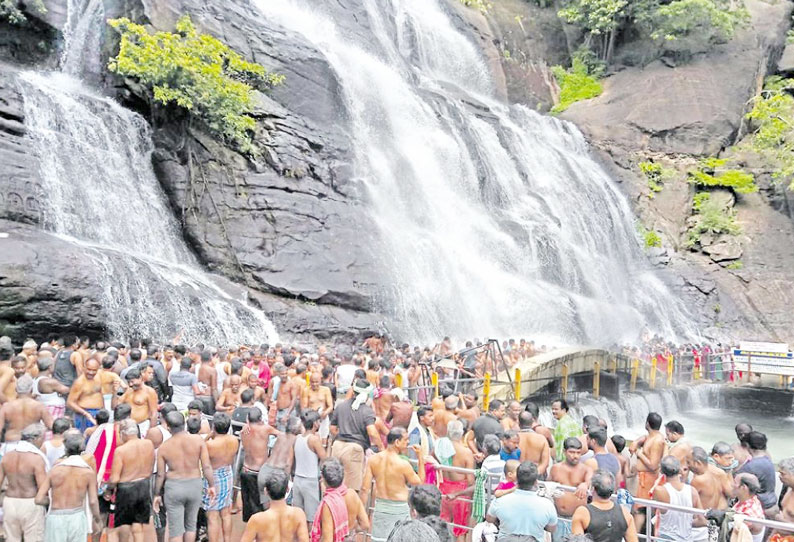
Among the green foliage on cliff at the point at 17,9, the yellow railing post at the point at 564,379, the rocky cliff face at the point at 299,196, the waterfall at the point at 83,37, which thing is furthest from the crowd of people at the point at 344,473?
the waterfall at the point at 83,37

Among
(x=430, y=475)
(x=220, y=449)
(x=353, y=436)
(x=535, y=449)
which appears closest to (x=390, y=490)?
(x=430, y=475)

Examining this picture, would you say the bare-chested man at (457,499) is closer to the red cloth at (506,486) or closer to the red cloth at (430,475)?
the red cloth at (430,475)

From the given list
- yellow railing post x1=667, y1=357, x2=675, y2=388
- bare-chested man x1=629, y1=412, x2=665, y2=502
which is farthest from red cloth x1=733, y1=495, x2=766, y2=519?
yellow railing post x1=667, y1=357, x2=675, y2=388

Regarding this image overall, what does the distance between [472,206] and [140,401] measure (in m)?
22.1

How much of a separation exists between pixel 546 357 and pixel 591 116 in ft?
92.7

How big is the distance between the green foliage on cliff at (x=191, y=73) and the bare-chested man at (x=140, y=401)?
14.3 metres

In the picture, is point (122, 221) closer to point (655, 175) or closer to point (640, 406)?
point (640, 406)

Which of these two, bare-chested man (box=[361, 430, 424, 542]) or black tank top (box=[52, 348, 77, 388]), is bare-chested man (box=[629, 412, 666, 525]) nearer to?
bare-chested man (box=[361, 430, 424, 542])

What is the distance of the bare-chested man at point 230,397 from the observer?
978 cm

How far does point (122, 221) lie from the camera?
19.9 m

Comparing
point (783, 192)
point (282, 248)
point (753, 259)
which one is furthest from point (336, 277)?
point (783, 192)

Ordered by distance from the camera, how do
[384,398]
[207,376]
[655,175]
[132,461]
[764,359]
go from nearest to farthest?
[132,461] < [384,398] < [207,376] < [764,359] < [655,175]

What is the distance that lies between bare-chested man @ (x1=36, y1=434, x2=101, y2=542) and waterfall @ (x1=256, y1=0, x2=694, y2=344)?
617 inches

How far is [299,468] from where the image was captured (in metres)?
7.16
